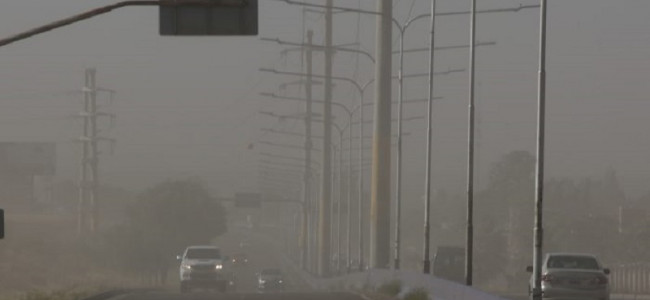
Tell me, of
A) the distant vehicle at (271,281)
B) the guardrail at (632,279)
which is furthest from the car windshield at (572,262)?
the distant vehicle at (271,281)

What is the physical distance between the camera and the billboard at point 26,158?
18612 centimetres

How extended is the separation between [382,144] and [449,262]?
13.6m

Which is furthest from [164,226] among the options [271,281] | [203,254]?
[203,254]

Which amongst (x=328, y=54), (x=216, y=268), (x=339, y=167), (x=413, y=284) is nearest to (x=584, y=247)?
(x=339, y=167)

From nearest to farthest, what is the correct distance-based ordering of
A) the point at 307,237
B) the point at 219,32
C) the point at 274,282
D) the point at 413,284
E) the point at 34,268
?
the point at 219,32 < the point at 413,284 < the point at 274,282 < the point at 34,268 < the point at 307,237

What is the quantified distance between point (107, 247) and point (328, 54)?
166ft

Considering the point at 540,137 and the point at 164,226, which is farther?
the point at 164,226

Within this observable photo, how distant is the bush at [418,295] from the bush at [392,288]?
571 cm

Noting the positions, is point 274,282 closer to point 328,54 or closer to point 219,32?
point 328,54

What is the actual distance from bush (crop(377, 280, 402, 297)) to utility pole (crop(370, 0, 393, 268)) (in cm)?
1195

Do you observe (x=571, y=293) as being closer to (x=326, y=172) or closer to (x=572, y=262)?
(x=572, y=262)

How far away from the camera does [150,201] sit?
632 ft

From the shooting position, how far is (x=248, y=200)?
18012 centimetres

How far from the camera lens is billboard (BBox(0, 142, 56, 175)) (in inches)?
7328
